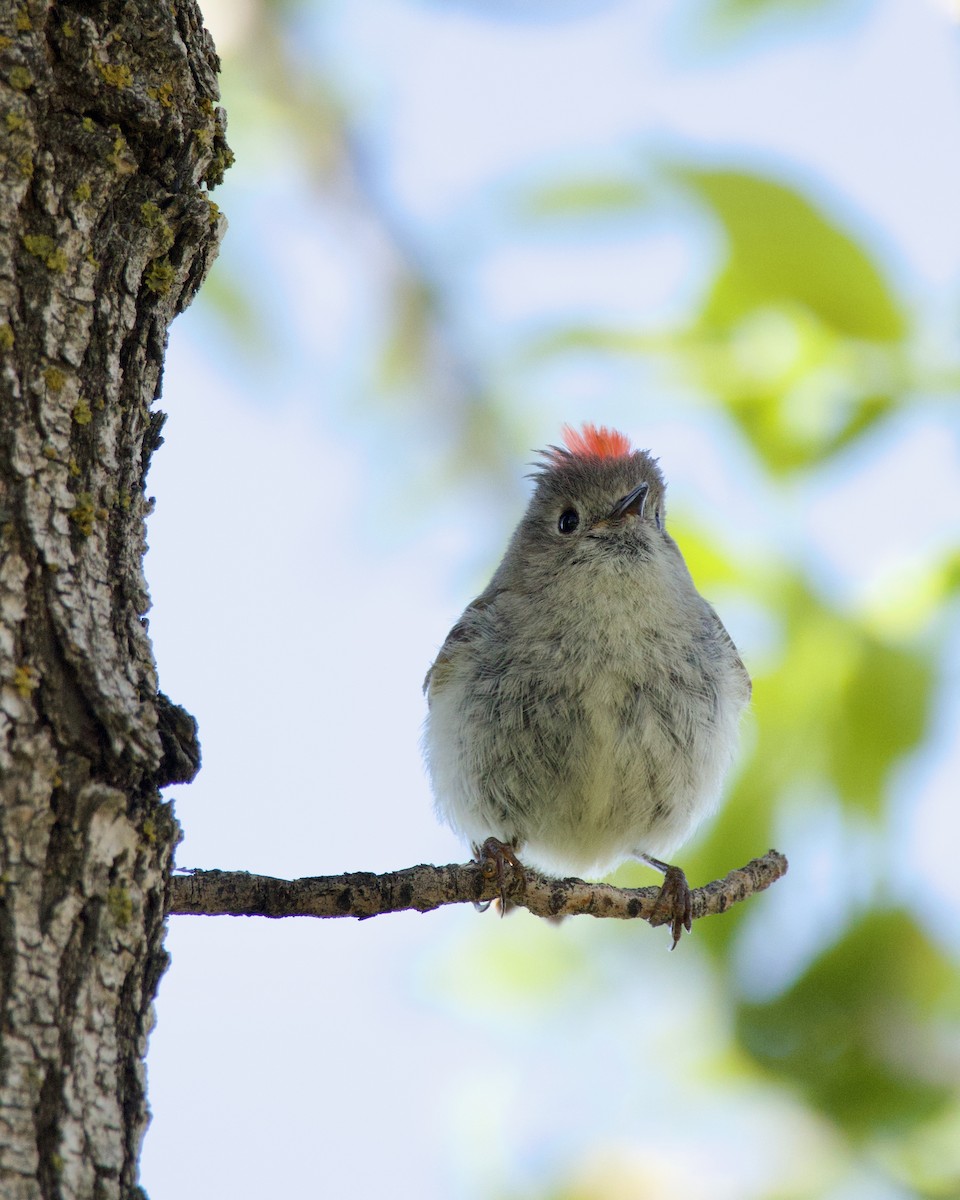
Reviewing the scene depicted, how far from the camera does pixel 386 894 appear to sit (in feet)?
6.31

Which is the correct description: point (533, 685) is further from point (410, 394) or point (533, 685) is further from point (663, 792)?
point (410, 394)

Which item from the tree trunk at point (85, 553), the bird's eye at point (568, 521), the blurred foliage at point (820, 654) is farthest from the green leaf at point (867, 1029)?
the tree trunk at point (85, 553)

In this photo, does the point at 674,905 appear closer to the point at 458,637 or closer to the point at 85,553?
the point at 458,637

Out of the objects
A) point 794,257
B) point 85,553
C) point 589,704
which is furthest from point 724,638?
point 85,553

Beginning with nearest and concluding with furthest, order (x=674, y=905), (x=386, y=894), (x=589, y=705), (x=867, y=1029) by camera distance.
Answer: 1. (x=386, y=894)
2. (x=674, y=905)
3. (x=867, y=1029)
4. (x=589, y=705)

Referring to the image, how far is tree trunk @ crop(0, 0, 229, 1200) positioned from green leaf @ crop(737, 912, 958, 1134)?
5.66 feet

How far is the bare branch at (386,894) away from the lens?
1833 millimetres

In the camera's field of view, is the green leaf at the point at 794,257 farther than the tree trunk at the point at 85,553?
Yes

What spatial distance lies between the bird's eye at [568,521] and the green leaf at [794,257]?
140 centimetres

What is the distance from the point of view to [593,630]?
11.6 ft

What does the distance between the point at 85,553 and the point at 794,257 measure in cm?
167

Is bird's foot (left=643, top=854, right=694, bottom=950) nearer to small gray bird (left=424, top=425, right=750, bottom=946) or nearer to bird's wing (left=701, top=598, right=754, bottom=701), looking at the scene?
small gray bird (left=424, top=425, right=750, bottom=946)

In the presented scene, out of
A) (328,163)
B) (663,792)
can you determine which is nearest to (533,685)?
(663,792)

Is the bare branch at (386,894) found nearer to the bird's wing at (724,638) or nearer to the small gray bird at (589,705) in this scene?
the small gray bird at (589,705)
